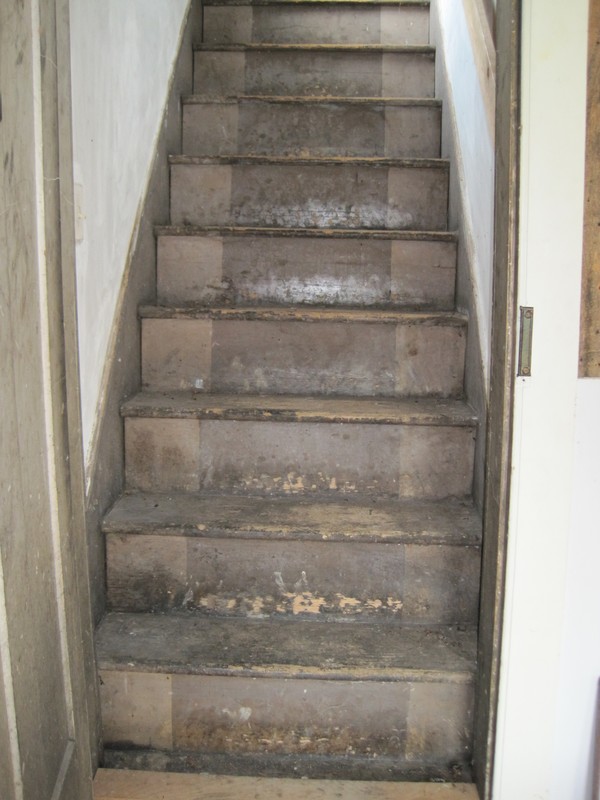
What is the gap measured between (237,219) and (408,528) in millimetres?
1142

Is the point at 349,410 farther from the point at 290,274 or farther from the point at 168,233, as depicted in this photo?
the point at 168,233

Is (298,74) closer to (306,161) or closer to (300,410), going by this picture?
(306,161)

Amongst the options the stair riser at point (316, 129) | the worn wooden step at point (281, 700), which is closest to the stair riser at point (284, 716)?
the worn wooden step at point (281, 700)

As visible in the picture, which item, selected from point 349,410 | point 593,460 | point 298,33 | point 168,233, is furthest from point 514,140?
point 298,33

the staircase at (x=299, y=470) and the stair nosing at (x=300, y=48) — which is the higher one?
the stair nosing at (x=300, y=48)

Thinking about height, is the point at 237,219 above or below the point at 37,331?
above

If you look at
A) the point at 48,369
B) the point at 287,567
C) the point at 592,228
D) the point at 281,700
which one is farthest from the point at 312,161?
the point at 281,700

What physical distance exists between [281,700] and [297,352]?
84 cm

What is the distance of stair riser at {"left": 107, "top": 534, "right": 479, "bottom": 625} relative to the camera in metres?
1.49

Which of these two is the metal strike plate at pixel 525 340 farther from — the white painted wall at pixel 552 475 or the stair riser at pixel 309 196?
the stair riser at pixel 309 196

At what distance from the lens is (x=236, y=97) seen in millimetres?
2322

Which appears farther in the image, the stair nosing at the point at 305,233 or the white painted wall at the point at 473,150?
the stair nosing at the point at 305,233

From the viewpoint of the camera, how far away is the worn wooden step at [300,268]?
1.95 meters

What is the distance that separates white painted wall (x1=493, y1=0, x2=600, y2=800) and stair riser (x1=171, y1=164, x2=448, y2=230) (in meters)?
1.01
